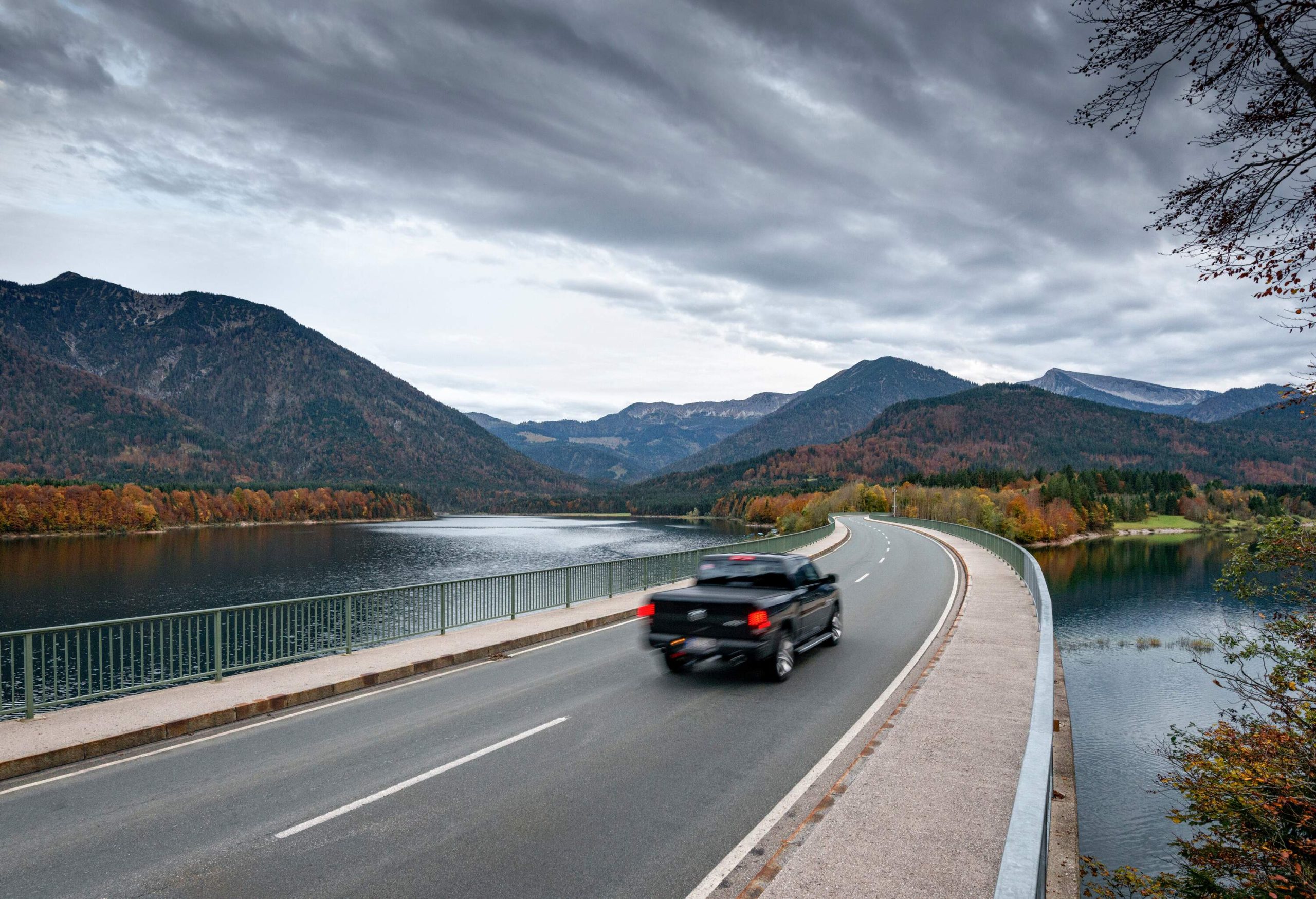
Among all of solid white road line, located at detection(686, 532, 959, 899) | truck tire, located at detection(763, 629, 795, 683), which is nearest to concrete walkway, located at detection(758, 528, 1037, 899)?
solid white road line, located at detection(686, 532, 959, 899)

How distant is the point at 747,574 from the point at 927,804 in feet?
18.5

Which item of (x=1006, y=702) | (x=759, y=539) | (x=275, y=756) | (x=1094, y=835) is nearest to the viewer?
(x=275, y=756)

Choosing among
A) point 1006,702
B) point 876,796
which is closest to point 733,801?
point 876,796

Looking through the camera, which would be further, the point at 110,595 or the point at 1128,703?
the point at 110,595

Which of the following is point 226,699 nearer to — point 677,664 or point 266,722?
point 266,722

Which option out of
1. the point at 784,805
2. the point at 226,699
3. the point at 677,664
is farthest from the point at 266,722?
the point at 784,805

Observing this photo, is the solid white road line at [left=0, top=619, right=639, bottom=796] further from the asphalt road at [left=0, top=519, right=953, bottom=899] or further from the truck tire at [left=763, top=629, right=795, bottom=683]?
the truck tire at [left=763, top=629, right=795, bottom=683]

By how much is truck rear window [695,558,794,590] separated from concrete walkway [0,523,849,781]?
4365 mm

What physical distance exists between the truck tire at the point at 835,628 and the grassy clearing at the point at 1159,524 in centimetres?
12579

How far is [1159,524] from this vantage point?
124812 millimetres

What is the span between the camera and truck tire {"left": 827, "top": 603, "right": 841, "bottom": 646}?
1310 cm

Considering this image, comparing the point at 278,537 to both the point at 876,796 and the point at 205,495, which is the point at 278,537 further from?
the point at 876,796

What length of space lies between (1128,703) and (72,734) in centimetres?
2355

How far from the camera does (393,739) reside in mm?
8102
